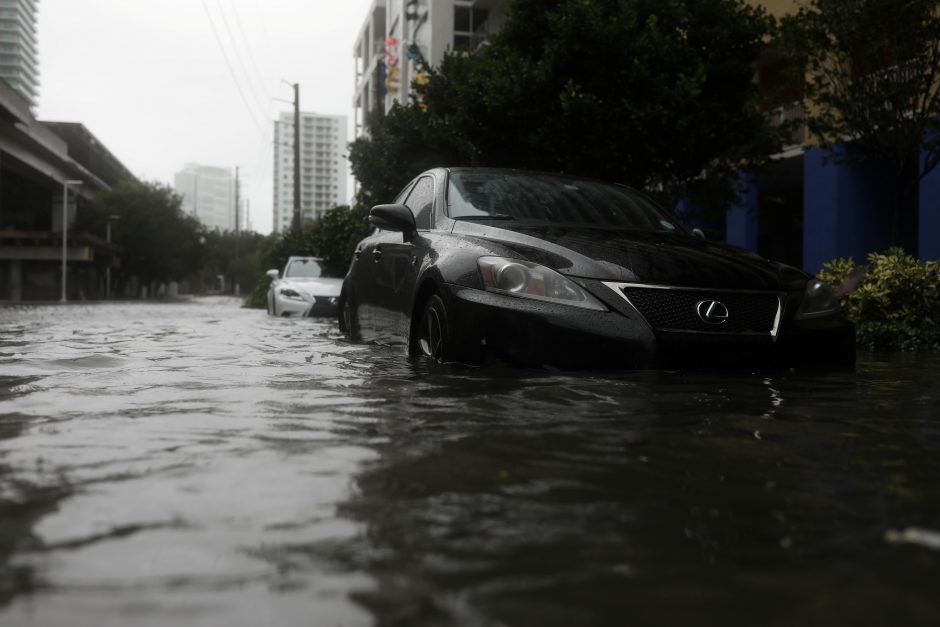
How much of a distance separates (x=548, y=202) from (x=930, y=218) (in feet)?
43.2

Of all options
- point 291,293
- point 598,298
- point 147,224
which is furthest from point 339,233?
point 147,224

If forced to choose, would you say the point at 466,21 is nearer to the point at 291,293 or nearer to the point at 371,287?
the point at 291,293

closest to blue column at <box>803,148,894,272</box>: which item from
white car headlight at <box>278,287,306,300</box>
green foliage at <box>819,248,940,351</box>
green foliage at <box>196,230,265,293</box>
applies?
white car headlight at <box>278,287,306,300</box>

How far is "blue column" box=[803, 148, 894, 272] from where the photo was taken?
19703 mm

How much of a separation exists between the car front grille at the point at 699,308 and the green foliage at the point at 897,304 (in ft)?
13.3

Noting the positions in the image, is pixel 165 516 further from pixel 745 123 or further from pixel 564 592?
pixel 745 123

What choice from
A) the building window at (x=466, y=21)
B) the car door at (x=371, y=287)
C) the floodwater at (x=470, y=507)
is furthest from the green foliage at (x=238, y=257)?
the floodwater at (x=470, y=507)

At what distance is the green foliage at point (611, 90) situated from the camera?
11961mm

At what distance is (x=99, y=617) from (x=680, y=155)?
11.8 metres

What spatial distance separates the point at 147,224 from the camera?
70.2 meters

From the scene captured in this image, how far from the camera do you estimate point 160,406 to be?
4.10 meters

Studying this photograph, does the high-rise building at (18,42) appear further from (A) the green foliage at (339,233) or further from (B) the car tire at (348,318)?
(B) the car tire at (348,318)

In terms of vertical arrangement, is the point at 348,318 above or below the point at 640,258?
below

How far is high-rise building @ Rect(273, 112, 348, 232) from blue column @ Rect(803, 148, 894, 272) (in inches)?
4457
